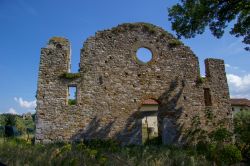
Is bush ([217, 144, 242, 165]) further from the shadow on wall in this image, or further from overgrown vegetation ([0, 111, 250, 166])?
the shadow on wall

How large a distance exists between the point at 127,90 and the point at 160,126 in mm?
2827

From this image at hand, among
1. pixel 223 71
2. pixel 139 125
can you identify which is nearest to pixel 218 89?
pixel 223 71

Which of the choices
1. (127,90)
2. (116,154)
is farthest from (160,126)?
(116,154)

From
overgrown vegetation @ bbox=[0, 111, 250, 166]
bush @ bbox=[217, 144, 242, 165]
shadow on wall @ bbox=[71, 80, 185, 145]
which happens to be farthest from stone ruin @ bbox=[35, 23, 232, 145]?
bush @ bbox=[217, 144, 242, 165]

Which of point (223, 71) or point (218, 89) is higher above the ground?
point (223, 71)

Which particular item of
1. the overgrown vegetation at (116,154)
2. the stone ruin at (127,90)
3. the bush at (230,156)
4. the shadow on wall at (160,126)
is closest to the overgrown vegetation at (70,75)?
the stone ruin at (127,90)

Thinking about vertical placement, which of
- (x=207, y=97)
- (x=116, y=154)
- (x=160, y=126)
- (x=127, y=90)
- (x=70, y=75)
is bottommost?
(x=116, y=154)

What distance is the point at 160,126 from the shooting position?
12703 millimetres

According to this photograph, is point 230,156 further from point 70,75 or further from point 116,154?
point 70,75

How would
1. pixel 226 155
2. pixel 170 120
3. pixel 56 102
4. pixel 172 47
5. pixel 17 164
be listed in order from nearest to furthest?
pixel 17 164
pixel 226 155
pixel 56 102
pixel 170 120
pixel 172 47

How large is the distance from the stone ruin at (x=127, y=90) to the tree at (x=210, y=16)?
245 cm

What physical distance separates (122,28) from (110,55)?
1886 millimetres

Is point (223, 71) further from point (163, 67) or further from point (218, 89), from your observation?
point (163, 67)

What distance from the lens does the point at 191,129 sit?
1266 cm
